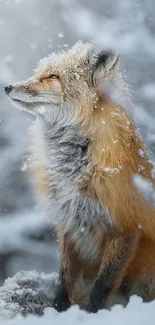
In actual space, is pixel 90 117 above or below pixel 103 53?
below

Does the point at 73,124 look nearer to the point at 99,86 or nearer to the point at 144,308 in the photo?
the point at 99,86

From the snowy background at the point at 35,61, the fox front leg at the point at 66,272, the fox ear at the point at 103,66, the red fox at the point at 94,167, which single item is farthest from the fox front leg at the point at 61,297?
the fox ear at the point at 103,66

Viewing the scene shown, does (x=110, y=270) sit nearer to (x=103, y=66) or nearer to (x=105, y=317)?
(x=105, y=317)

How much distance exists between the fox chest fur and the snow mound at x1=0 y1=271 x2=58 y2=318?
13.3 inches

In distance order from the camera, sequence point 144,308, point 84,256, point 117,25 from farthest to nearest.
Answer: point 117,25 → point 84,256 → point 144,308

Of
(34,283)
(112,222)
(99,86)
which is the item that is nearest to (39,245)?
(34,283)

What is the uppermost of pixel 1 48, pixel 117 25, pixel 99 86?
pixel 117 25

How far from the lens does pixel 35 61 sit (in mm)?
3174

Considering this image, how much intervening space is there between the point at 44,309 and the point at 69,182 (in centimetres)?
63

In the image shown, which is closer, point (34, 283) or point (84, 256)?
point (84, 256)

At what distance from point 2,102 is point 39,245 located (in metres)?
0.90

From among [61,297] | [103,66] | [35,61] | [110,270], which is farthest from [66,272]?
[35,61]

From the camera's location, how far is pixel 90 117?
237 centimetres

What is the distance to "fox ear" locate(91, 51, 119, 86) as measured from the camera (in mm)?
2354
